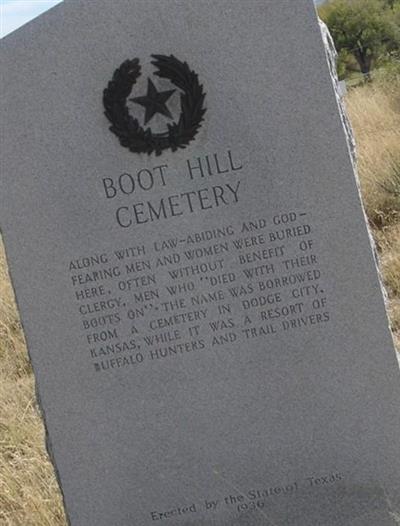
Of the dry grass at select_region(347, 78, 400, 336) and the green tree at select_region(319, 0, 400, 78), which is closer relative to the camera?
the dry grass at select_region(347, 78, 400, 336)

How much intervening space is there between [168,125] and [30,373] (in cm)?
301

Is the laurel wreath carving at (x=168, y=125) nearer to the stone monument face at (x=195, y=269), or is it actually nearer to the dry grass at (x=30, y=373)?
the stone monument face at (x=195, y=269)

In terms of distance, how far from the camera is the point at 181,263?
348 centimetres

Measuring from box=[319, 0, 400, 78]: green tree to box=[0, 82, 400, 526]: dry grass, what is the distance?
27.2 metres

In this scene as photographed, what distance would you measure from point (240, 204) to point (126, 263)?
1.62ft

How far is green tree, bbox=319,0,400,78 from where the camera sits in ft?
120

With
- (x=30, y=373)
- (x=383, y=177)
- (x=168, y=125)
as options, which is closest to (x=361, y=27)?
(x=383, y=177)

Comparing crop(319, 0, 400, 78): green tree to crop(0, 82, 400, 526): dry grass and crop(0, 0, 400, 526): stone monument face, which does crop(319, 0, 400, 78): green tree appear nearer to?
crop(0, 82, 400, 526): dry grass

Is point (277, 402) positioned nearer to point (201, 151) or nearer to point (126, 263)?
point (126, 263)

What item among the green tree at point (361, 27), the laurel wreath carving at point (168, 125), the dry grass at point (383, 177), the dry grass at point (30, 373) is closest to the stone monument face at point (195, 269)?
the laurel wreath carving at point (168, 125)

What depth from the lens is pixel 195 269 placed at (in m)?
3.48

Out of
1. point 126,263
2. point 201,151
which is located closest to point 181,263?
point 126,263

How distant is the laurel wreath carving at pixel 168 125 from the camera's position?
3332 mm

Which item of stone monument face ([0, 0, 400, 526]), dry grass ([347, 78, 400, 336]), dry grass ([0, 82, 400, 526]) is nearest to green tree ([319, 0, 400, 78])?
dry grass ([347, 78, 400, 336])
